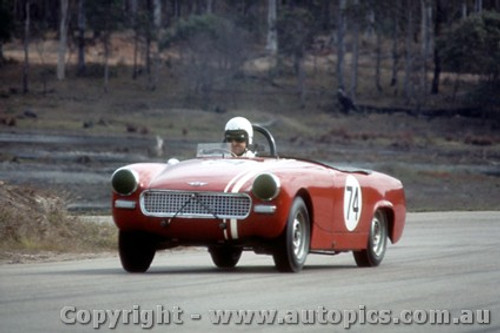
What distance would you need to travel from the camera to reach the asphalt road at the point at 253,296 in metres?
9.07

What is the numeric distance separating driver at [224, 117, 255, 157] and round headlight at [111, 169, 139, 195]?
1551mm

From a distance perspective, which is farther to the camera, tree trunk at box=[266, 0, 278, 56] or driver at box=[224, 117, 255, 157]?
tree trunk at box=[266, 0, 278, 56]

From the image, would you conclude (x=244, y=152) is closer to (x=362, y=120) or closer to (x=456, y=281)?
(x=456, y=281)

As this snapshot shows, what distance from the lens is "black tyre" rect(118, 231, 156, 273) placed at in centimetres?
1309

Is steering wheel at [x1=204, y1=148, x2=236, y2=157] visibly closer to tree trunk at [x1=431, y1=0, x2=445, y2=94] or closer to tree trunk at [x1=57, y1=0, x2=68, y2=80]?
tree trunk at [x1=57, y1=0, x2=68, y2=80]

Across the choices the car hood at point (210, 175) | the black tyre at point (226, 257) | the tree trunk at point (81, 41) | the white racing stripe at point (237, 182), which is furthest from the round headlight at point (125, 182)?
the tree trunk at point (81, 41)

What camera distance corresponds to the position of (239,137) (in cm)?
1430

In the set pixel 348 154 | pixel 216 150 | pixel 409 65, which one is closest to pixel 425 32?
pixel 409 65

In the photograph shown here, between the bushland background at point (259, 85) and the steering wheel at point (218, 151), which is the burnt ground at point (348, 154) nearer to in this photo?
the bushland background at point (259, 85)

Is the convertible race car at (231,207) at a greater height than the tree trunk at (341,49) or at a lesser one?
greater

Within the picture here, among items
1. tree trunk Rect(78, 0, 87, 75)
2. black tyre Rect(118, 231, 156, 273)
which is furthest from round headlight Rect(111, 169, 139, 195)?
tree trunk Rect(78, 0, 87, 75)

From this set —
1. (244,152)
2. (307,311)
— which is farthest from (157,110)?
(307,311)

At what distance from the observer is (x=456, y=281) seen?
41.3 feet

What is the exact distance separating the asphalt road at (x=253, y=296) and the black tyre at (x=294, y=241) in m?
0.16
